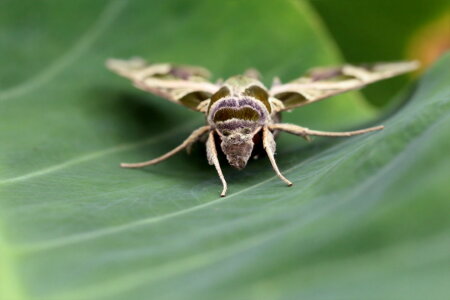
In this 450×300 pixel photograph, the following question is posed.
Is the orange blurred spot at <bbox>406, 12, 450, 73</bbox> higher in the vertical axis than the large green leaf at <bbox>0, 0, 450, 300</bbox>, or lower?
higher

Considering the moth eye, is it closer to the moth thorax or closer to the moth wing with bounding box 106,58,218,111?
the moth thorax

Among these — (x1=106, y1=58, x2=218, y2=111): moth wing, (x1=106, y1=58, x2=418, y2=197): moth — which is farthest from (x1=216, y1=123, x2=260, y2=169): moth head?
(x1=106, y1=58, x2=218, y2=111): moth wing

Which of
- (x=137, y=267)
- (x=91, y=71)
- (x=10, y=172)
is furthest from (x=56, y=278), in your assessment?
(x=91, y=71)

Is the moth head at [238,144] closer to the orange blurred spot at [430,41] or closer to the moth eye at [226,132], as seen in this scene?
the moth eye at [226,132]

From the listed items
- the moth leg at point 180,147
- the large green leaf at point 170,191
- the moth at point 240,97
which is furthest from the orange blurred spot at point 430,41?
the moth leg at point 180,147

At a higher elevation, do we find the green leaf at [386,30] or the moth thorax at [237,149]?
the green leaf at [386,30]

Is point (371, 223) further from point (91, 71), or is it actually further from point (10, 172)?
point (91, 71)

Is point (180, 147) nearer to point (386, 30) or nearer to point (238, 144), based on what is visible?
point (238, 144)
